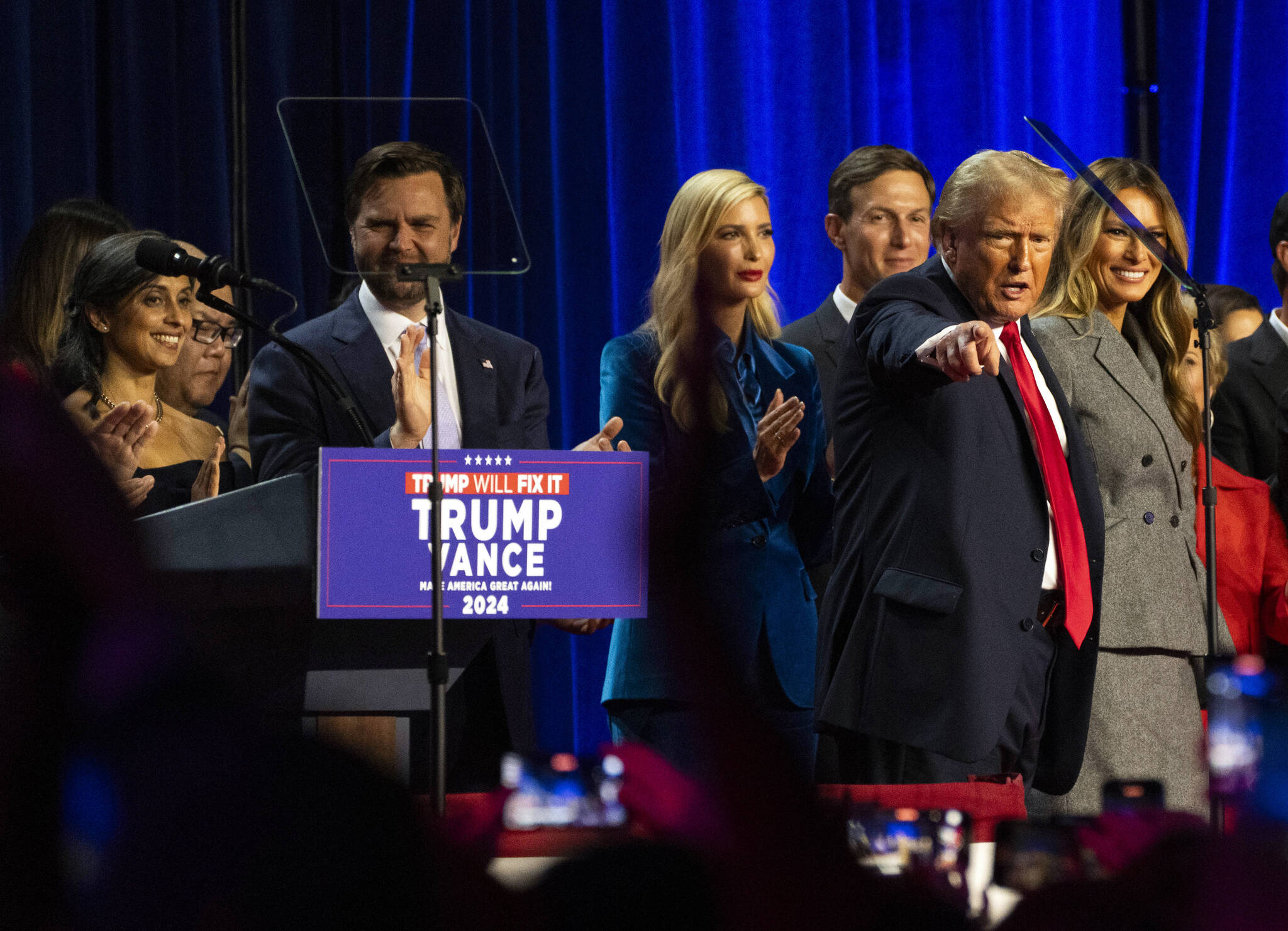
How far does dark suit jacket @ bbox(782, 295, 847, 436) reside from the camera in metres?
2.52

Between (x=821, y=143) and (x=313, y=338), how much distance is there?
A: 1.96 metres

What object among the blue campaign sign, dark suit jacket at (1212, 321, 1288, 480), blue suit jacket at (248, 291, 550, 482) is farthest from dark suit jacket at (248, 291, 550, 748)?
dark suit jacket at (1212, 321, 1288, 480)

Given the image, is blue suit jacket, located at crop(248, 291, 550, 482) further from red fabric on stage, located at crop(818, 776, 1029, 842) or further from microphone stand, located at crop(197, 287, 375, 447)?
red fabric on stage, located at crop(818, 776, 1029, 842)

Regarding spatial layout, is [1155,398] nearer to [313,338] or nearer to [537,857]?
[313,338]

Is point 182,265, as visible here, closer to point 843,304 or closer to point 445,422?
point 445,422

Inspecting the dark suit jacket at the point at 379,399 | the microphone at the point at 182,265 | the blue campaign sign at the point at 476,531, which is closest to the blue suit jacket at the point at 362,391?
the dark suit jacket at the point at 379,399

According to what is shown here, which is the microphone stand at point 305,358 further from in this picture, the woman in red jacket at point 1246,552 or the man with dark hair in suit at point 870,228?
the woman in red jacket at point 1246,552

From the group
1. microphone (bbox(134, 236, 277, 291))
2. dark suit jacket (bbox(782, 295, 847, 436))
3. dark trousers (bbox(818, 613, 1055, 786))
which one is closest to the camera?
microphone (bbox(134, 236, 277, 291))

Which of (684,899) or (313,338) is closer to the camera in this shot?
(684,899)

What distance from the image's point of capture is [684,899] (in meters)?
0.15

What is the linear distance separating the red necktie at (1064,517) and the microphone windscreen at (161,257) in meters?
1.11

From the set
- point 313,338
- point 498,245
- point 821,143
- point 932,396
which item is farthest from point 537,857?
point 821,143

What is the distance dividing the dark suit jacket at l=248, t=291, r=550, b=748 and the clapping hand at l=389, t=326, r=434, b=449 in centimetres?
7

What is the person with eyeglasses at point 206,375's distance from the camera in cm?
233
